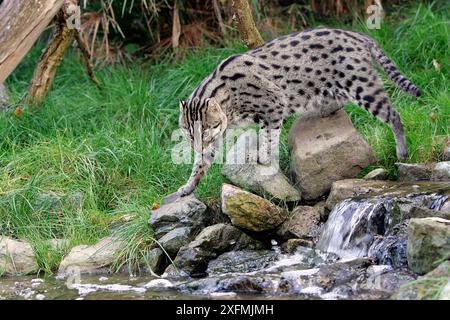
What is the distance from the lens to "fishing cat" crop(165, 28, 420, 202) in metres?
8.63

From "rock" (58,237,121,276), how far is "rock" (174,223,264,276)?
659mm

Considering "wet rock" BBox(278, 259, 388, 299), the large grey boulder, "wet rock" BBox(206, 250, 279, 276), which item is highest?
the large grey boulder

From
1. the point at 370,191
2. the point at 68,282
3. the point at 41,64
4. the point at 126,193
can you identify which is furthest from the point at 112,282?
the point at 41,64

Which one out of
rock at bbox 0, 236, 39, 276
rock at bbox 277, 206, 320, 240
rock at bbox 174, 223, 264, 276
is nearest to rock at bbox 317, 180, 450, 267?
rock at bbox 277, 206, 320, 240

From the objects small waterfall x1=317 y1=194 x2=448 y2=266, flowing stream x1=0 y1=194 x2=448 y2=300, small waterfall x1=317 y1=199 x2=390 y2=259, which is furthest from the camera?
small waterfall x1=317 y1=199 x2=390 y2=259

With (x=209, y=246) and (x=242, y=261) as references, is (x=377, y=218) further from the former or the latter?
(x=209, y=246)

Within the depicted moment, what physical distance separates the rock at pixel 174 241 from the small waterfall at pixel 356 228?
1151 millimetres

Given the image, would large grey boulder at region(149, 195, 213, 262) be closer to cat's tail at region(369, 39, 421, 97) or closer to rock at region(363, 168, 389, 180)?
rock at region(363, 168, 389, 180)

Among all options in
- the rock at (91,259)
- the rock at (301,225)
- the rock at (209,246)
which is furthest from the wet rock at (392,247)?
the rock at (91,259)

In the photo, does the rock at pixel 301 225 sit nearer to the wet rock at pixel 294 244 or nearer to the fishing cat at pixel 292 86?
the wet rock at pixel 294 244

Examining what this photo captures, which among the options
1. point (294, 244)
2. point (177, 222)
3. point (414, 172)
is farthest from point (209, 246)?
point (414, 172)

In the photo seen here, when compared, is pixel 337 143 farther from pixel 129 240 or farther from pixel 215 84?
pixel 129 240

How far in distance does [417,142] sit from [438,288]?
309 centimetres

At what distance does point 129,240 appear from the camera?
8.36 metres
